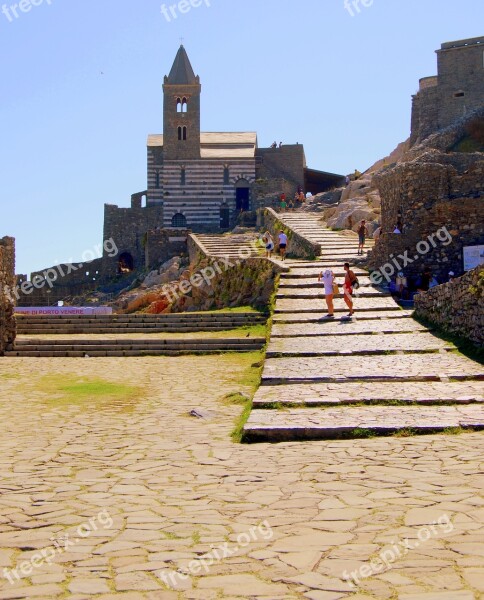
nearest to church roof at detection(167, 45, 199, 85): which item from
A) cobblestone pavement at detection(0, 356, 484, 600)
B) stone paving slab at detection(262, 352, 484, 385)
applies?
stone paving slab at detection(262, 352, 484, 385)

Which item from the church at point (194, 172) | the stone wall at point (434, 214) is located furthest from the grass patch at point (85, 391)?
the church at point (194, 172)

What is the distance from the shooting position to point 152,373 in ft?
47.5

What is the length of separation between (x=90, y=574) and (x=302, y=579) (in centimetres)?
119

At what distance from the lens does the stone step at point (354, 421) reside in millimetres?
8070

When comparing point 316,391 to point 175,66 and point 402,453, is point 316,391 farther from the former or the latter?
point 175,66

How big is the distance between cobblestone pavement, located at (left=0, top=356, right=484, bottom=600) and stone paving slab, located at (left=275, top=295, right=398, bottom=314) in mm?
8674

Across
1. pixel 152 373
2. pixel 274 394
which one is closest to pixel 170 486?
pixel 274 394

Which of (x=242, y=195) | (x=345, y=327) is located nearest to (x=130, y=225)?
(x=242, y=195)

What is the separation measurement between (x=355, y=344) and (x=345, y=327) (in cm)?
184

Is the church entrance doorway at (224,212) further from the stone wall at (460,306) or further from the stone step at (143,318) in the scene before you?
the stone wall at (460,306)

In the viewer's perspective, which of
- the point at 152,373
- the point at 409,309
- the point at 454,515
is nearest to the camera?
the point at 454,515

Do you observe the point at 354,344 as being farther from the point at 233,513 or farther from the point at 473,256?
the point at 233,513

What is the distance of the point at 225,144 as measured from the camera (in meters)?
52.7

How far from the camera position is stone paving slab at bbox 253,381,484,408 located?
942 cm
